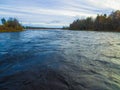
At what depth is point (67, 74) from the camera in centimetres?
1027

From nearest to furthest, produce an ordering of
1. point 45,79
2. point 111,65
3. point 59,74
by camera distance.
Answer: point 45,79
point 59,74
point 111,65

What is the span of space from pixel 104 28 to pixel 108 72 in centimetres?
9932

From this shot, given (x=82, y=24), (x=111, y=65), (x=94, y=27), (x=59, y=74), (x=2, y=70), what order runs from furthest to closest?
(x=82, y=24)
(x=94, y=27)
(x=111, y=65)
(x=2, y=70)
(x=59, y=74)

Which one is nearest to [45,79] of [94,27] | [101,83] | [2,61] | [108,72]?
[101,83]

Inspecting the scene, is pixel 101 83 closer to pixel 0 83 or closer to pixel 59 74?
pixel 59 74

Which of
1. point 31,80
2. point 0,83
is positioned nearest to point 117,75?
point 31,80

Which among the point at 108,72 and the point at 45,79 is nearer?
the point at 45,79

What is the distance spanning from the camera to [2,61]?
1327 cm

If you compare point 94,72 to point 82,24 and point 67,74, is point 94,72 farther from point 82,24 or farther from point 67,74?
point 82,24

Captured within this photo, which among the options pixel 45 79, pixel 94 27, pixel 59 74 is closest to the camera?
pixel 45 79

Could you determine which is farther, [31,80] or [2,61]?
[2,61]

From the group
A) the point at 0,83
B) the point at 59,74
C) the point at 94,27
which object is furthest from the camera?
the point at 94,27

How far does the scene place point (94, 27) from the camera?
118 meters

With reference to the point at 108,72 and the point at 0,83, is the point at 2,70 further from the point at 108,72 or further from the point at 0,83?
the point at 108,72
